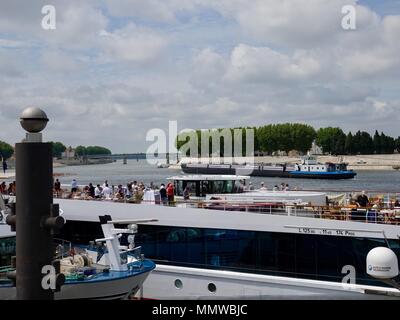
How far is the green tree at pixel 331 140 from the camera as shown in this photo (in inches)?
5276

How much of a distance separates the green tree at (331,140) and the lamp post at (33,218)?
13258cm

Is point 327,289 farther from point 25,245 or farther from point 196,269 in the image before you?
point 25,245

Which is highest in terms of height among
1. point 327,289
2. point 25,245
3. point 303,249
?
point 25,245

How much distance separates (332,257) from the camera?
1384cm

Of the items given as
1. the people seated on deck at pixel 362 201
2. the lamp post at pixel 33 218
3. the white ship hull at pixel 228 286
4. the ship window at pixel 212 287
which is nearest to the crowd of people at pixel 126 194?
the white ship hull at pixel 228 286

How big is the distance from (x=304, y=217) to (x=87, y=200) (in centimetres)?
683

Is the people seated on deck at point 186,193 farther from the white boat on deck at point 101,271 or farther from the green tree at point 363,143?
the green tree at point 363,143

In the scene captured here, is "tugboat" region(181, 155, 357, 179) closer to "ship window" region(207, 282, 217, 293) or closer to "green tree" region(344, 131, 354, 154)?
"green tree" region(344, 131, 354, 154)

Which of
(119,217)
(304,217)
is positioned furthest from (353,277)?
(119,217)

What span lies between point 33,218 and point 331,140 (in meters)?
135

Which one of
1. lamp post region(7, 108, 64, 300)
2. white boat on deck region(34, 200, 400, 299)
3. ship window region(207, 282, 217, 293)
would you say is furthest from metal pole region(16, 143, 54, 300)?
ship window region(207, 282, 217, 293)

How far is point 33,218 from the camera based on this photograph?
15.8 feet

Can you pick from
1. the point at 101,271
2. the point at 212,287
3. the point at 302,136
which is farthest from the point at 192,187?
the point at 302,136

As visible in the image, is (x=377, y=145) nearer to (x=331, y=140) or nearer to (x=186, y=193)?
(x=331, y=140)
